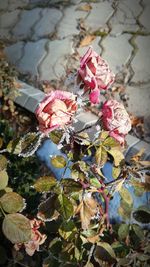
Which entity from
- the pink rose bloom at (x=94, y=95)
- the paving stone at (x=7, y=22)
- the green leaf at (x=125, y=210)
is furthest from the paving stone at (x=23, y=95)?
the pink rose bloom at (x=94, y=95)

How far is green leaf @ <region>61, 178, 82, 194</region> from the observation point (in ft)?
3.29

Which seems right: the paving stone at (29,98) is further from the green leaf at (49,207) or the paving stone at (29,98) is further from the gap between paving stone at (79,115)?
the green leaf at (49,207)

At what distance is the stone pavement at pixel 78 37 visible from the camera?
105 inches

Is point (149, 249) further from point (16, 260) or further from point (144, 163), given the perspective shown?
point (16, 260)

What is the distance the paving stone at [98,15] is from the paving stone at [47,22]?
31cm

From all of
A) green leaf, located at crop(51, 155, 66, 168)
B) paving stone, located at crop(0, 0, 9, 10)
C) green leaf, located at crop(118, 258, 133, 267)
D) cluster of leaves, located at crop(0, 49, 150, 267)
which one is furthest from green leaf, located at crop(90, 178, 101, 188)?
paving stone, located at crop(0, 0, 9, 10)

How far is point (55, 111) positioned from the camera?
894 mm

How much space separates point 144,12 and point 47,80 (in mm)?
1009

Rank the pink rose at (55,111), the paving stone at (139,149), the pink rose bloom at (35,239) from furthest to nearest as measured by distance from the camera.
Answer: the paving stone at (139,149) < the pink rose bloom at (35,239) < the pink rose at (55,111)

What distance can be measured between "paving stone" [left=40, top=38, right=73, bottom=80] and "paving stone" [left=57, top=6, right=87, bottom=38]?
0.11 m

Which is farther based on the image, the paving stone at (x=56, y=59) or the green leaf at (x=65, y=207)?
the paving stone at (x=56, y=59)

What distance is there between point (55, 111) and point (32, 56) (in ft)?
7.55

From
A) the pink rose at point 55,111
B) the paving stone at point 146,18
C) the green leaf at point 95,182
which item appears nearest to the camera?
the pink rose at point 55,111

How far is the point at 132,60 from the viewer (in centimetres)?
275
